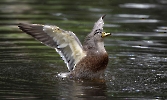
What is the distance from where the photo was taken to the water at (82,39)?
31.0ft

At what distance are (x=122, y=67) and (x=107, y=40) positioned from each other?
10.9 ft

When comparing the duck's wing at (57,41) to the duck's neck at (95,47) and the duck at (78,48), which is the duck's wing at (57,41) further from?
the duck's neck at (95,47)

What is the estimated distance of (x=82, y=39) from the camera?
568 inches

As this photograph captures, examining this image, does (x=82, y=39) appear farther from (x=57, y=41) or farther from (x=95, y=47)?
(x=95, y=47)

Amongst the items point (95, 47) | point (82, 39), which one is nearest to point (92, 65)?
point (95, 47)

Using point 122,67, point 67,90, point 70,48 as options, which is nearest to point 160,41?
point 122,67

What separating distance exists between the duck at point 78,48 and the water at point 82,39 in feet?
1.03

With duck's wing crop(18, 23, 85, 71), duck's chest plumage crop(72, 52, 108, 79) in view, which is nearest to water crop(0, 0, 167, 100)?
duck's chest plumage crop(72, 52, 108, 79)

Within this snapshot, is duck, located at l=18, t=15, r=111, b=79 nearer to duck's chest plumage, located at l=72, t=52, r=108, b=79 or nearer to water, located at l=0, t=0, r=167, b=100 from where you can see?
duck's chest plumage, located at l=72, t=52, r=108, b=79

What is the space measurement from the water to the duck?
0.31 meters

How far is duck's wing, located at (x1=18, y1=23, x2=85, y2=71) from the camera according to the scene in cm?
1085

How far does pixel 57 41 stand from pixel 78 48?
0.42m

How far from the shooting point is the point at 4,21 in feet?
55.5

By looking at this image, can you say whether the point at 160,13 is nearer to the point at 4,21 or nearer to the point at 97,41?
the point at 4,21
